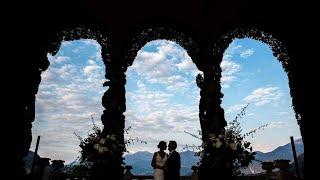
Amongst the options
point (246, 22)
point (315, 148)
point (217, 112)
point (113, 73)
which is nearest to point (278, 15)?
point (246, 22)

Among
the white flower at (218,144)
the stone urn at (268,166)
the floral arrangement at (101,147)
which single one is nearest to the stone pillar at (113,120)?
the floral arrangement at (101,147)

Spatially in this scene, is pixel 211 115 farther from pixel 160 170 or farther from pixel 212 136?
pixel 160 170

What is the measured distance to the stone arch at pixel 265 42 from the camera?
32.3ft

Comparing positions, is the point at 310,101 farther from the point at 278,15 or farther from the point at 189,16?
the point at 189,16

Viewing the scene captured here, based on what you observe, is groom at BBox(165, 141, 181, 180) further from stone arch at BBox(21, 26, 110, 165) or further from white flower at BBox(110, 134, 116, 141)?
stone arch at BBox(21, 26, 110, 165)

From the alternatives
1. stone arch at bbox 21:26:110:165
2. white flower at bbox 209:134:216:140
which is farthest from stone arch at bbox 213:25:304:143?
stone arch at bbox 21:26:110:165

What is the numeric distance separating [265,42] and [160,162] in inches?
235

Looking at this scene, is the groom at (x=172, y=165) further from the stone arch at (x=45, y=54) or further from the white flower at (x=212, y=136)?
the stone arch at (x=45, y=54)

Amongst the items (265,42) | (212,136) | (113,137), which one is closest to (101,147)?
(113,137)

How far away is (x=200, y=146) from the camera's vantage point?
8984 mm

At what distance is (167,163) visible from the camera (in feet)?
22.5

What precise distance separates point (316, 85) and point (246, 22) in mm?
3567

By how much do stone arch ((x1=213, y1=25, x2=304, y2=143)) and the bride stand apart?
11.9ft

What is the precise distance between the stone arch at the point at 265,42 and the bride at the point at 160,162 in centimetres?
363
